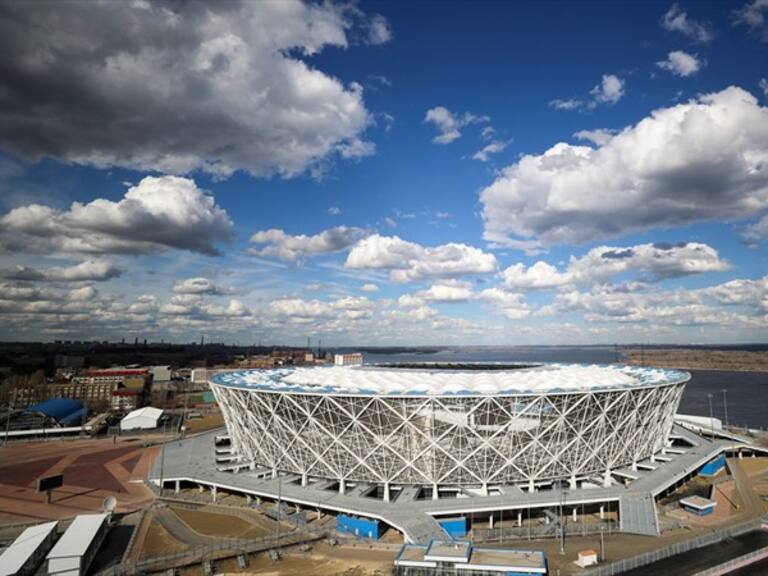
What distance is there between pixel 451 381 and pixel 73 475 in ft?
180

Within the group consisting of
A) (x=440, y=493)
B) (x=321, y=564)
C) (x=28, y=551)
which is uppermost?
(x=440, y=493)

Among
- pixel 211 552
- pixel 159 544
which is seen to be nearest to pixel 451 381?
pixel 211 552

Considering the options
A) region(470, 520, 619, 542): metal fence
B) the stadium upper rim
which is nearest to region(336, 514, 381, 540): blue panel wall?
region(470, 520, 619, 542): metal fence

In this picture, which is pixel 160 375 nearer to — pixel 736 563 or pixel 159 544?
pixel 159 544

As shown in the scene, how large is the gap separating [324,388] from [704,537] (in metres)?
38.1

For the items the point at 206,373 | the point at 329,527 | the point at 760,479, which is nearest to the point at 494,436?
the point at 329,527

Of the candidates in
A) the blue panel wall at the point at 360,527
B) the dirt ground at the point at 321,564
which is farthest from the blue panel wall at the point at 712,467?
the dirt ground at the point at 321,564

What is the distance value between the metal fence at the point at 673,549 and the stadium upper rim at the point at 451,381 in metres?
15.0

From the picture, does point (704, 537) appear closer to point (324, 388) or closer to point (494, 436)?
point (494, 436)

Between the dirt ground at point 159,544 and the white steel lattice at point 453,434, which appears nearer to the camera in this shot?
→ the dirt ground at point 159,544

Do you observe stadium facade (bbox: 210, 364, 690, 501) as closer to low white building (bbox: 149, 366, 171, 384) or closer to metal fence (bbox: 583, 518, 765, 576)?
metal fence (bbox: 583, 518, 765, 576)

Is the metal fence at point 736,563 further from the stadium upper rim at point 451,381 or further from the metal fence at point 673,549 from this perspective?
the stadium upper rim at point 451,381

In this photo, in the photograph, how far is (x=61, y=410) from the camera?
105562 mm

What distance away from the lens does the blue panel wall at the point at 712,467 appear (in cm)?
6450
